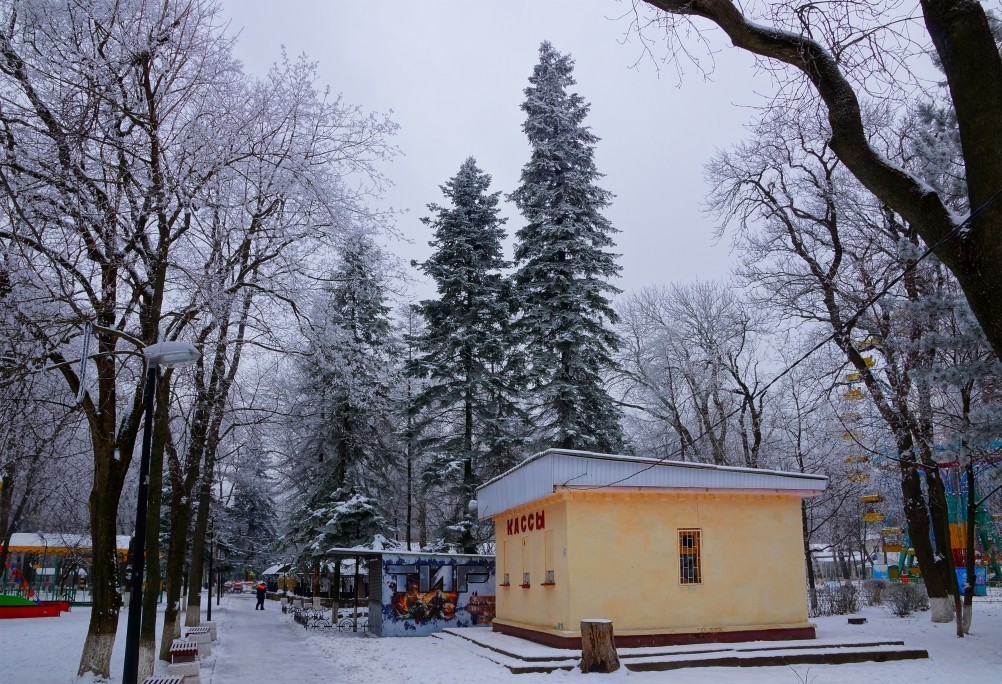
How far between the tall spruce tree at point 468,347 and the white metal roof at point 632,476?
11.5m

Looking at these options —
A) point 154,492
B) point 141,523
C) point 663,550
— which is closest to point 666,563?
point 663,550

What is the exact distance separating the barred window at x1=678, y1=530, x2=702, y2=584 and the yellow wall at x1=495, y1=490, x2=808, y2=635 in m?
0.12

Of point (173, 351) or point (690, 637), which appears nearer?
point (173, 351)

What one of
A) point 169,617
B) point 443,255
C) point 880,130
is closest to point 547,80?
point 443,255

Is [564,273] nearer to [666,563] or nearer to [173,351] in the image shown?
[666,563]

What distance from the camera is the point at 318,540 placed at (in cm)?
3020

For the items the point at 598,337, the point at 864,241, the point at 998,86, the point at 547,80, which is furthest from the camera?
the point at 547,80

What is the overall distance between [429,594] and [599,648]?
11.3 metres

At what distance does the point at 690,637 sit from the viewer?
1697 cm

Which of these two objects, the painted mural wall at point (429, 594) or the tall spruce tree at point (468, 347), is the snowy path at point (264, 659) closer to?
the painted mural wall at point (429, 594)

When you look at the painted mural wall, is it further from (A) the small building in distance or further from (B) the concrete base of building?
(B) the concrete base of building

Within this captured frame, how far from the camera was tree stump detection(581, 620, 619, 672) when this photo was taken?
14078 millimetres

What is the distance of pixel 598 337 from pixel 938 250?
23.0m

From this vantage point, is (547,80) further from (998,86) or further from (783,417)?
(998,86)
